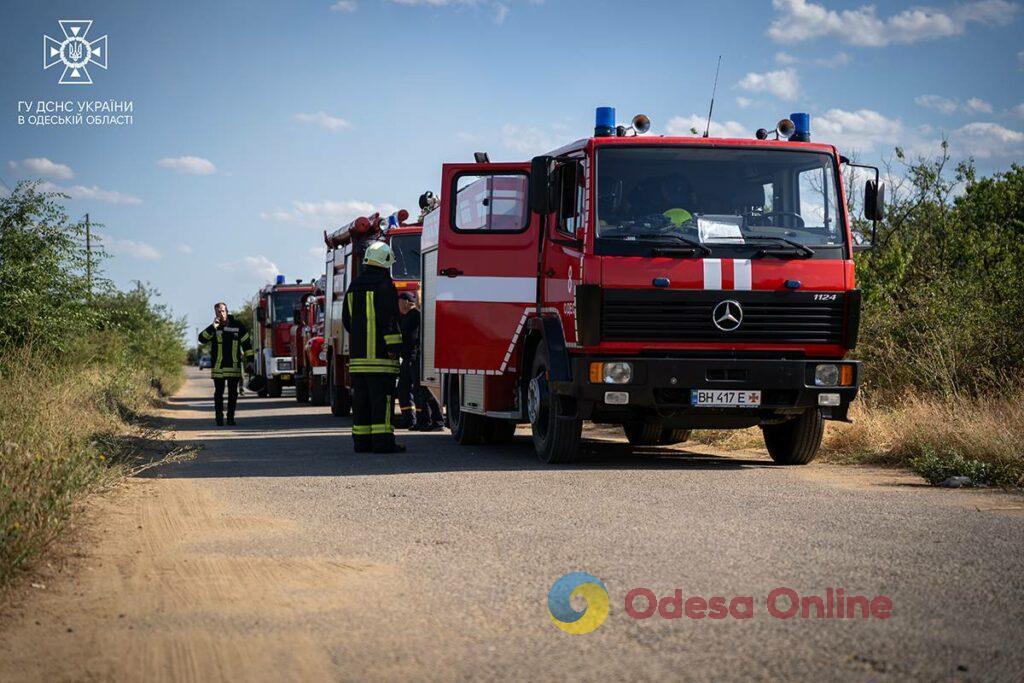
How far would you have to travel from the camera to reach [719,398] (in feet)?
35.2

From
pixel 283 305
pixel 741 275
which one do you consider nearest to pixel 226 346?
pixel 741 275

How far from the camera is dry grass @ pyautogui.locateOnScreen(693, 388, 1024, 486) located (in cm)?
1023

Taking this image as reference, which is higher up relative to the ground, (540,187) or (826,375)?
(540,187)

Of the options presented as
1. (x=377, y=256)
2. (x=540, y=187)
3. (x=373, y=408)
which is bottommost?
(x=373, y=408)

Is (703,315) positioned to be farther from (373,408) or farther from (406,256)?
(406,256)

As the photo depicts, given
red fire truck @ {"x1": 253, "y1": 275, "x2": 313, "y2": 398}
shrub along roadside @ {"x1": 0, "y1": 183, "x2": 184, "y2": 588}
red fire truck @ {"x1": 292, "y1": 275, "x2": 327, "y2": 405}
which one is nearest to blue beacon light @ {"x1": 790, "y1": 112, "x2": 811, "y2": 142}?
shrub along roadside @ {"x1": 0, "y1": 183, "x2": 184, "y2": 588}

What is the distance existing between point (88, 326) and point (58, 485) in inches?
660

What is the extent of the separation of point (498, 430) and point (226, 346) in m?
6.52

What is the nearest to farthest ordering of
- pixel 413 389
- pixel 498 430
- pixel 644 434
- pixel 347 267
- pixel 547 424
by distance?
pixel 547 424
pixel 498 430
pixel 644 434
pixel 413 389
pixel 347 267

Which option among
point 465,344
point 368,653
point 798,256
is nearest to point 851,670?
point 368,653

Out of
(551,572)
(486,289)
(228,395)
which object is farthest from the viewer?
(228,395)

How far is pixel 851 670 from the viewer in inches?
173

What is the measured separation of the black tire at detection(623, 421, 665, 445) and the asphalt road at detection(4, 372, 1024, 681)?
331 cm

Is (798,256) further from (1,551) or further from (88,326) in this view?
(88,326)
